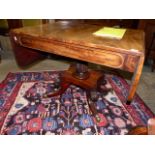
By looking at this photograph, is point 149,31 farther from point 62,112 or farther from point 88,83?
point 62,112

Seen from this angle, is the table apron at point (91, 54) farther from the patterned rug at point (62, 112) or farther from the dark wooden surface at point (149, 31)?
the dark wooden surface at point (149, 31)

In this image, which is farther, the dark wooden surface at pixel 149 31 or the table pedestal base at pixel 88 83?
the dark wooden surface at pixel 149 31

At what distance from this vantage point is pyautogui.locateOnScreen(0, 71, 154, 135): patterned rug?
1.24 meters

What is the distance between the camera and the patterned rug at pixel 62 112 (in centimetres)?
124

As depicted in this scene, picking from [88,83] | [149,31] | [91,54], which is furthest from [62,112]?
[149,31]

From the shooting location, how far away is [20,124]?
128cm

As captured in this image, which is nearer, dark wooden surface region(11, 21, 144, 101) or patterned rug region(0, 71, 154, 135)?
dark wooden surface region(11, 21, 144, 101)

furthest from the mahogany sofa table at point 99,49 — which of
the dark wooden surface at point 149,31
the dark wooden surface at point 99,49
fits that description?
the dark wooden surface at point 149,31

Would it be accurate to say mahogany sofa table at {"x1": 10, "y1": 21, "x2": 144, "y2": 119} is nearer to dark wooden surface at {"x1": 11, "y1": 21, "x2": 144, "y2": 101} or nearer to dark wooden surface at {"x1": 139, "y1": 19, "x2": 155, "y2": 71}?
dark wooden surface at {"x1": 11, "y1": 21, "x2": 144, "y2": 101}

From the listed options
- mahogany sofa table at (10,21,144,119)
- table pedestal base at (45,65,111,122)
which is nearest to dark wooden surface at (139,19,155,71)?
table pedestal base at (45,65,111,122)
